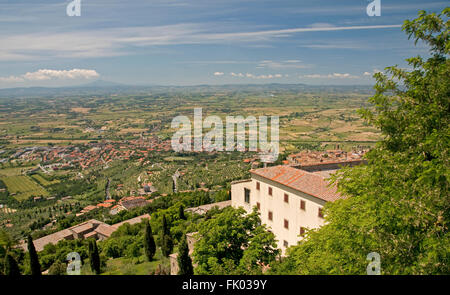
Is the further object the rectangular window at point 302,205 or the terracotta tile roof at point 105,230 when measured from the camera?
the terracotta tile roof at point 105,230

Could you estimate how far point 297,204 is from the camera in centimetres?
1727

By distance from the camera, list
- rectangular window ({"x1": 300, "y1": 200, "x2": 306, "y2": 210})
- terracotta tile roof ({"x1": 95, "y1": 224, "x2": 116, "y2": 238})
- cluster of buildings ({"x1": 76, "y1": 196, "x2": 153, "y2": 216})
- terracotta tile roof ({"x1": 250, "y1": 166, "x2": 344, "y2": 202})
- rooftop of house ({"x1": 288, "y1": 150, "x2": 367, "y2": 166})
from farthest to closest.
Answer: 1. cluster of buildings ({"x1": 76, "y1": 196, "x2": 153, "y2": 216})
2. terracotta tile roof ({"x1": 95, "y1": 224, "x2": 116, "y2": 238})
3. rooftop of house ({"x1": 288, "y1": 150, "x2": 367, "y2": 166})
4. rectangular window ({"x1": 300, "y1": 200, "x2": 306, "y2": 210})
5. terracotta tile roof ({"x1": 250, "y1": 166, "x2": 344, "y2": 202})

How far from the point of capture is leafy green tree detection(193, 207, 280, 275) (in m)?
11.5

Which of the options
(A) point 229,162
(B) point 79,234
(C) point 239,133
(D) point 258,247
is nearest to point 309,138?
(C) point 239,133

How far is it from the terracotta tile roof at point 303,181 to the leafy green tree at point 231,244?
4446mm

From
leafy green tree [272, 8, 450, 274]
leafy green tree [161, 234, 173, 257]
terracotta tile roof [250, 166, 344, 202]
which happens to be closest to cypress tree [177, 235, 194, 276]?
terracotta tile roof [250, 166, 344, 202]

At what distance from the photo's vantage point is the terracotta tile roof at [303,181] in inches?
618

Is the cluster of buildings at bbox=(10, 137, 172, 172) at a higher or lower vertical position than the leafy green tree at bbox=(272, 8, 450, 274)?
lower

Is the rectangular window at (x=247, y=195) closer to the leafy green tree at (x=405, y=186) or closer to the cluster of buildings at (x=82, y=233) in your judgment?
the leafy green tree at (x=405, y=186)

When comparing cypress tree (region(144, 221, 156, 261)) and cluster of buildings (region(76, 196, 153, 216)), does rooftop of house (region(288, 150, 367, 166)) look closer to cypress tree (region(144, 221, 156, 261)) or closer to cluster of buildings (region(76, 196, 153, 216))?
cypress tree (region(144, 221, 156, 261))

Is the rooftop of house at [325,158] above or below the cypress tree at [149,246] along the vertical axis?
above

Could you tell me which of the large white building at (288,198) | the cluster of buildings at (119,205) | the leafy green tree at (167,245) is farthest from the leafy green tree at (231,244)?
the cluster of buildings at (119,205)

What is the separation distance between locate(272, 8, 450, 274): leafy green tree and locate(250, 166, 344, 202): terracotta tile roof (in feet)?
23.4
